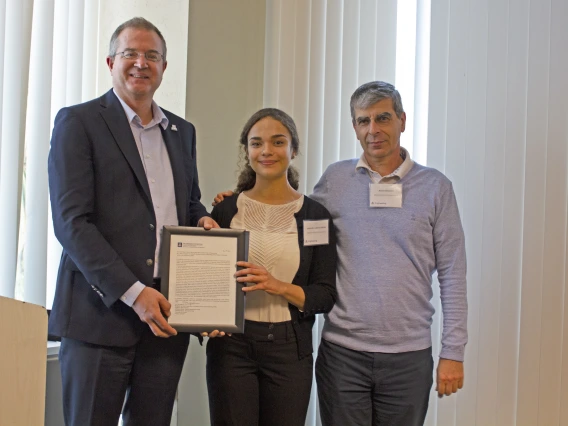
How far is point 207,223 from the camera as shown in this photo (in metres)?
2.12

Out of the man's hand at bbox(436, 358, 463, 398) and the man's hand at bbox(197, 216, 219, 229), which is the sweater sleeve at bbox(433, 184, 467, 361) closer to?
the man's hand at bbox(436, 358, 463, 398)

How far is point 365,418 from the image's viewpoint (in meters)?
2.23

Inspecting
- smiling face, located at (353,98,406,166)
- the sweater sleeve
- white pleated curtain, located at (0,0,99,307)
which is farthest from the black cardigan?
white pleated curtain, located at (0,0,99,307)

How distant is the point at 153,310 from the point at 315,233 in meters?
0.66

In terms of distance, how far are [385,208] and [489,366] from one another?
1.33 meters

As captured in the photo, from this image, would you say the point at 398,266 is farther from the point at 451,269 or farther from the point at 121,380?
the point at 121,380

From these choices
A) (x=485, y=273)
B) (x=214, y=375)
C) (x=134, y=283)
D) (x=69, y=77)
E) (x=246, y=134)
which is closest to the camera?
(x=134, y=283)

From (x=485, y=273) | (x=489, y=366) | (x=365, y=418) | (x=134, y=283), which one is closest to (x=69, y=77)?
(x=134, y=283)

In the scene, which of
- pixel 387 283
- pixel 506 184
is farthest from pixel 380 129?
pixel 506 184

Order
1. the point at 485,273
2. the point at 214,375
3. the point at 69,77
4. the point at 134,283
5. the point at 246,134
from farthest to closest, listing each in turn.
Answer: the point at 485,273
the point at 69,77
the point at 246,134
the point at 214,375
the point at 134,283

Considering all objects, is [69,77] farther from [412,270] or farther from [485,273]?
[485,273]

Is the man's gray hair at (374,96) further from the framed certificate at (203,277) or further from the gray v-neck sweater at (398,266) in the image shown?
the framed certificate at (203,277)

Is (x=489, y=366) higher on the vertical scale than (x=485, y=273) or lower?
lower

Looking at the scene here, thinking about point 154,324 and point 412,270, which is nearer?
point 154,324
